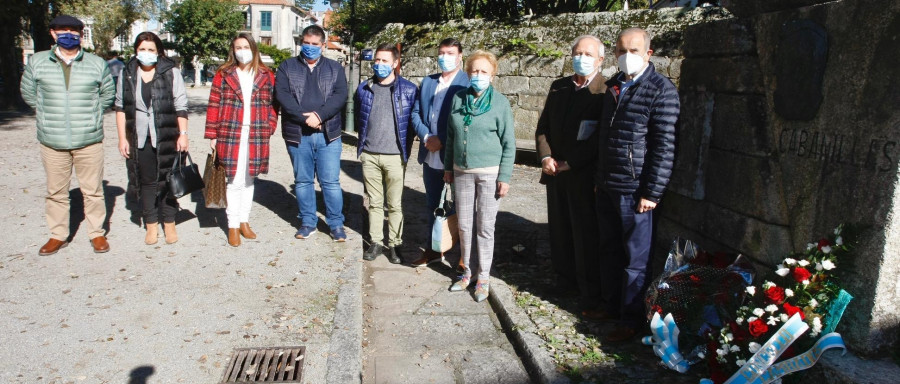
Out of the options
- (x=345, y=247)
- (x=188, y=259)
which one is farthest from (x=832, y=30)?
(x=188, y=259)

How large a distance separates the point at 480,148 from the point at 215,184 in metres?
2.71

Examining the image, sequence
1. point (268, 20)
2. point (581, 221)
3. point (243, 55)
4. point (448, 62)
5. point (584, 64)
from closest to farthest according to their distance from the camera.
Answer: point (584, 64)
point (581, 221)
point (448, 62)
point (243, 55)
point (268, 20)

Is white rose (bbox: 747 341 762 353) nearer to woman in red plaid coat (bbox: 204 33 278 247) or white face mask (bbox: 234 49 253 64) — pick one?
woman in red plaid coat (bbox: 204 33 278 247)

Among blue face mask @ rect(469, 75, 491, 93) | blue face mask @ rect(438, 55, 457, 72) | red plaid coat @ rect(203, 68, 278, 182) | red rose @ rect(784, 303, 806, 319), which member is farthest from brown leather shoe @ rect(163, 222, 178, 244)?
red rose @ rect(784, 303, 806, 319)

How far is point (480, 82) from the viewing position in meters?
4.61

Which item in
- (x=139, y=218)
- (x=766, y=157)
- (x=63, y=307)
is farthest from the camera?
(x=139, y=218)

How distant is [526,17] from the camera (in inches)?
442

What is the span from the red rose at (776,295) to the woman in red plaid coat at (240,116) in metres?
4.20

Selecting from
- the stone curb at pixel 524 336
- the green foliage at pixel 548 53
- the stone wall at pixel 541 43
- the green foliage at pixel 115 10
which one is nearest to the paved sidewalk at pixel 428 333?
the stone curb at pixel 524 336

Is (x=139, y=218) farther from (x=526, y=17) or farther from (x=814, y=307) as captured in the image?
(x=526, y=17)

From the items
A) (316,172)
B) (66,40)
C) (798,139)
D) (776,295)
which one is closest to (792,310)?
(776,295)

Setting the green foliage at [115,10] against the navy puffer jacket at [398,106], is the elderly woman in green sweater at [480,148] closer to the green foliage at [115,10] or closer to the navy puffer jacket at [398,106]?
the navy puffer jacket at [398,106]

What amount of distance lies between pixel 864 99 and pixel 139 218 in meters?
6.29

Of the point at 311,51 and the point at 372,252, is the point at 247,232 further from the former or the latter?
the point at 311,51
